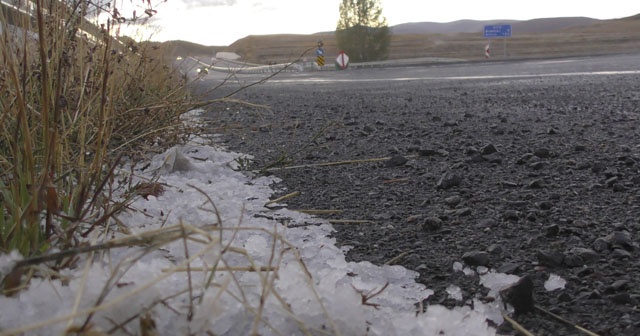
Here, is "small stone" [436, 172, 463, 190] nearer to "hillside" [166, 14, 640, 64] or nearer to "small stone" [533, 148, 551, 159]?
"small stone" [533, 148, 551, 159]

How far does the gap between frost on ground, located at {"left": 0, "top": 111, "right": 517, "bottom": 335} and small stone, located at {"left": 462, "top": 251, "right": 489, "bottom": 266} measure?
58 mm

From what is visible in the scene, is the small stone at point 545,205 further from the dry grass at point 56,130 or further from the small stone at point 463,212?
the dry grass at point 56,130

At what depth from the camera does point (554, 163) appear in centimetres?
215

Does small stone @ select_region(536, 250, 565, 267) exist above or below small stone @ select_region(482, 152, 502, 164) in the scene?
below

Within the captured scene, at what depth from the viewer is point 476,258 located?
1227mm

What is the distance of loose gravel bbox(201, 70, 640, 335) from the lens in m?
1.09

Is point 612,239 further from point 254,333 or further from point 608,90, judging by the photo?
point 608,90

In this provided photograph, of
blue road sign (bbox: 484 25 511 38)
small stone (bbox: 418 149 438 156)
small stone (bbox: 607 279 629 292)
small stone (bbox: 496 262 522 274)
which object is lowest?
small stone (bbox: 496 262 522 274)

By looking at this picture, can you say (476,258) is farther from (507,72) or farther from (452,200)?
(507,72)

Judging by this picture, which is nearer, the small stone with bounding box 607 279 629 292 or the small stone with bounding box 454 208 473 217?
the small stone with bounding box 607 279 629 292

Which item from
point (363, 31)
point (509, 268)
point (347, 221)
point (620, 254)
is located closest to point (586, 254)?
point (620, 254)

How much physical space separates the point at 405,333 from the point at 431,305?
15cm

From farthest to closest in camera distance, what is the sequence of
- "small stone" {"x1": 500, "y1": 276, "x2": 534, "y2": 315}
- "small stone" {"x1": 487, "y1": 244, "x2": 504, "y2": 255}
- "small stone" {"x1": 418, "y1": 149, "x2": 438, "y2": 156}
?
1. "small stone" {"x1": 418, "y1": 149, "x2": 438, "y2": 156}
2. "small stone" {"x1": 487, "y1": 244, "x2": 504, "y2": 255}
3. "small stone" {"x1": 500, "y1": 276, "x2": 534, "y2": 315}

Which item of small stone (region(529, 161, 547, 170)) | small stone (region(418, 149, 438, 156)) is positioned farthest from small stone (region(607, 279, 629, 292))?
small stone (region(418, 149, 438, 156))
